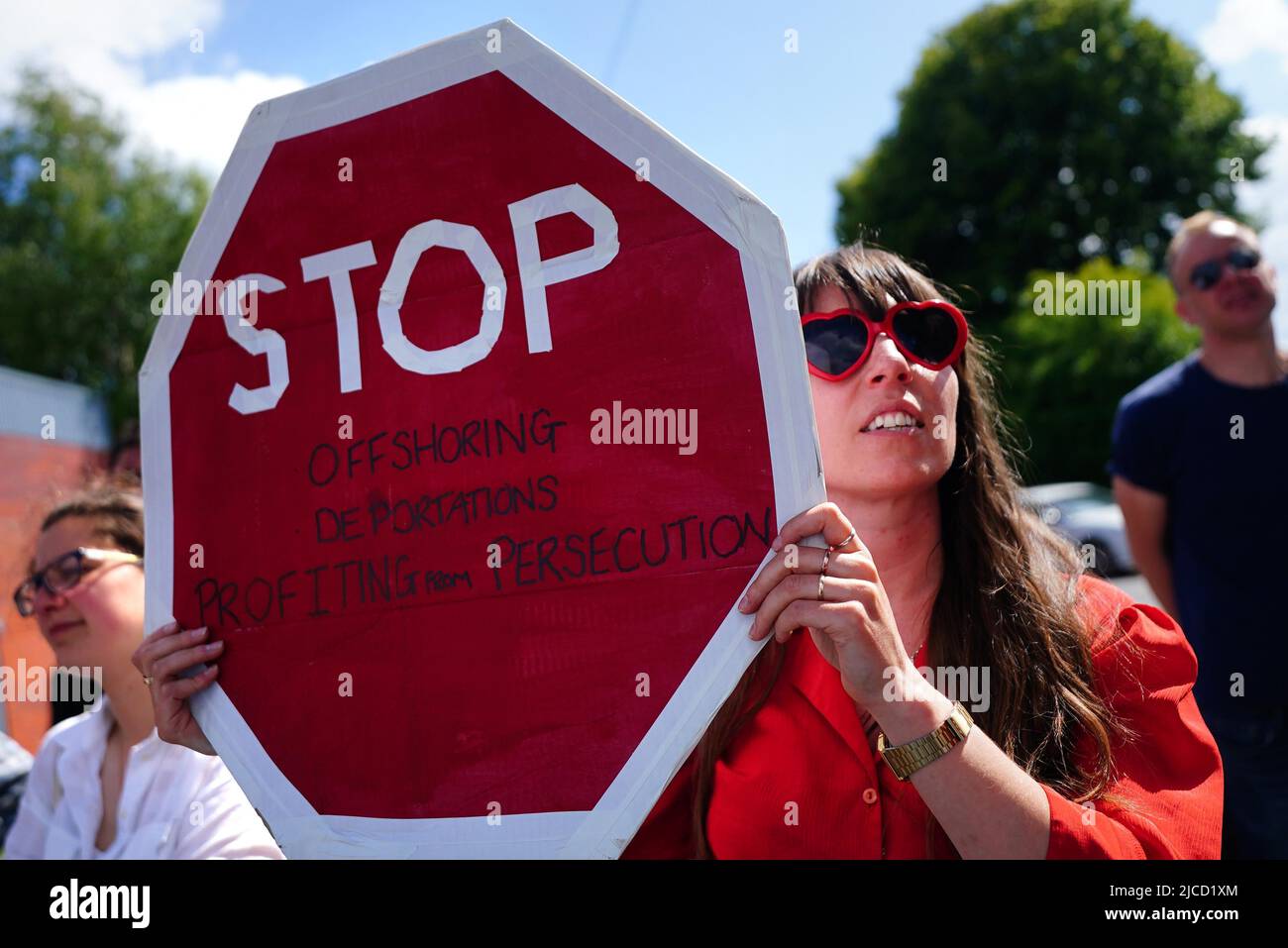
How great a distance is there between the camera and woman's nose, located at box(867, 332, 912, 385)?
1582 mm

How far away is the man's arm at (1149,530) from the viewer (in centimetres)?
282

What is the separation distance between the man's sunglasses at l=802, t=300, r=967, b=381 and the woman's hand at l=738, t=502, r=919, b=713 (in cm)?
45

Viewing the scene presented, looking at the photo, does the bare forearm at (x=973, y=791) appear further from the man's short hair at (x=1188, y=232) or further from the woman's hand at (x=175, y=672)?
the man's short hair at (x=1188, y=232)

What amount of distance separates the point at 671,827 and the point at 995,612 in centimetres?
60

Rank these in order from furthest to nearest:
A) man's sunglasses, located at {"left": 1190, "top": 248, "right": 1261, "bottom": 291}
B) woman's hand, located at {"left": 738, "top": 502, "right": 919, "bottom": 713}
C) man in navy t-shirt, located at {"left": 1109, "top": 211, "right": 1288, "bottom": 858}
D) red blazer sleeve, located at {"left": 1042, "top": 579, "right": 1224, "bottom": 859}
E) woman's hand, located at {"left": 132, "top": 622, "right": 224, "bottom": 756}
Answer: man's sunglasses, located at {"left": 1190, "top": 248, "right": 1261, "bottom": 291}, man in navy t-shirt, located at {"left": 1109, "top": 211, "right": 1288, "bottom": 858}, woman's hand, located at {"left": 132, "top": 622, "right": 224, "bottom": 756}, red blazer sleeve, located at {"left": 1042, "top": 579, "right": 1224, "bottom": 859}, woman's hand, located at {"left": 738, "top": 502, "right": 919, "bottom": 713}

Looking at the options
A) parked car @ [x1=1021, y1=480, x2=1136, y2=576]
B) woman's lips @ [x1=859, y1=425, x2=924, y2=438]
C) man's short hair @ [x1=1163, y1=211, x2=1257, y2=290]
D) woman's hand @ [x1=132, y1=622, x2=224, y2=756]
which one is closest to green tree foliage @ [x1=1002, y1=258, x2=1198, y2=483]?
parked car @ [x1=1021, y1=480, x2=1136, y2=576]

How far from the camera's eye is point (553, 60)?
1256 mm

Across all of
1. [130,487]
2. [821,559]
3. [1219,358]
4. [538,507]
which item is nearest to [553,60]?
[538,507]

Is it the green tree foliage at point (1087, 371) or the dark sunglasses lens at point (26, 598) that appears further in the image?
the green tree foliage at point (1087, 371)

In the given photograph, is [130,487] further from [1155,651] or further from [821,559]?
[1155,651]

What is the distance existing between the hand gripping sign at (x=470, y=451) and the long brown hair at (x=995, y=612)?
377 mm

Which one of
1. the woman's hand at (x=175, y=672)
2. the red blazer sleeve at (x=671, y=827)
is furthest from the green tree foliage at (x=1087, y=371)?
the woman's hand at (x=175, y=672)

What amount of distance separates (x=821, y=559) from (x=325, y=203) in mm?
833

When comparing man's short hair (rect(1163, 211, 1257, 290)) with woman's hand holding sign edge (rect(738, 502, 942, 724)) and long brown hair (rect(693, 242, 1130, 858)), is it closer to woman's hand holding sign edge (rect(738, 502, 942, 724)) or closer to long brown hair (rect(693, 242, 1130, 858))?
long brown hair (rect(693, 242, 1130, 858))
